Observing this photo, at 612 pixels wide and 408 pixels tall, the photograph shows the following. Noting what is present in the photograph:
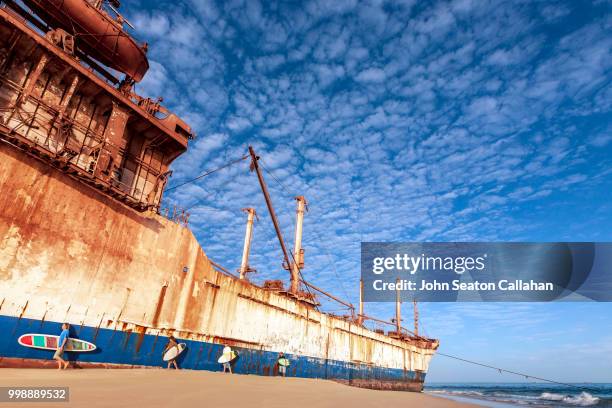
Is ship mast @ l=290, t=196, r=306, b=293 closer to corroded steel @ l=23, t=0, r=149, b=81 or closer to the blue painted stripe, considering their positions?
the blue painted stripe

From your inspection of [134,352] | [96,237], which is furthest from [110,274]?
[134,352]

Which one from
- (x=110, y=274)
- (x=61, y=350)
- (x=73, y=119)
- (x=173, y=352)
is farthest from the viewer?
(x=73, y=119)

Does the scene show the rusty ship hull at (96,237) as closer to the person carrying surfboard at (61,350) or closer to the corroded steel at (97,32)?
the person carrying surfboard at (61,350)

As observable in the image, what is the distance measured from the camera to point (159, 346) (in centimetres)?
1374

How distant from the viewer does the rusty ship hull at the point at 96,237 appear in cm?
1089

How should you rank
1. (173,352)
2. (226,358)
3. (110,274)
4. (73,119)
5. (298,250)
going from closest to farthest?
(110,274), (173,352), (73,119), (226,358), (298,250)

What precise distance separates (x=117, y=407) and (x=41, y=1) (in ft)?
56.0

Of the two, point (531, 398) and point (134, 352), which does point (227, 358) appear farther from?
point (531, 398)

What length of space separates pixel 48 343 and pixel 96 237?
12.5 ft

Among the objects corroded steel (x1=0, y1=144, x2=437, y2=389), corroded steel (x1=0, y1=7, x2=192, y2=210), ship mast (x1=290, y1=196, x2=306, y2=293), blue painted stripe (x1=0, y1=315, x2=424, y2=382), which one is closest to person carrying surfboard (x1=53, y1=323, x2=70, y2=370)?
blue painted stripe (x1=0, y1=315, x2=424, y2=382)

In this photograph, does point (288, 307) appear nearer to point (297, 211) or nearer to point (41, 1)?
point (297, 211)

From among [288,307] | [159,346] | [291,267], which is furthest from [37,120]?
[291,267]

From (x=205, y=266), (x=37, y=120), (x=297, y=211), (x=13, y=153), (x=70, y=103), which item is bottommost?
(x=205, y=266)

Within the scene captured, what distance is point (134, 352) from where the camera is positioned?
12.9 metres
